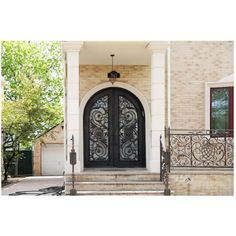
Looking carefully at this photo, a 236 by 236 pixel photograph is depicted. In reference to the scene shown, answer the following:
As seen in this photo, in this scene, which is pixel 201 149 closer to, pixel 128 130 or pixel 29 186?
pixel 128 130

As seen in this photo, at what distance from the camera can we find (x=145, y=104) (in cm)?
1139

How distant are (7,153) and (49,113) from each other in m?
3.09

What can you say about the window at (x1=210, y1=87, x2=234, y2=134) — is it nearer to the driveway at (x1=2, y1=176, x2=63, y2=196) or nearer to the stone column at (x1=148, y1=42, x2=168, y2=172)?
the stone column at (x1=148, y1=42, x2=168, y2=172)

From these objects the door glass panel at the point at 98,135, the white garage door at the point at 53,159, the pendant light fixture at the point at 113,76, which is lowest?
the white garage door at the point at 53,159

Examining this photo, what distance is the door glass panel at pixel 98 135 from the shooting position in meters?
11.4

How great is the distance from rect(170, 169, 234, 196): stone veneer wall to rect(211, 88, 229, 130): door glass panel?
70.6 inches

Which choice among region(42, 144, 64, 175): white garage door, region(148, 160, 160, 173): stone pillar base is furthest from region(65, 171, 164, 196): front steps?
region(42, 144, 64, 175): white garage door

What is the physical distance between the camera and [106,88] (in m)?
11.5

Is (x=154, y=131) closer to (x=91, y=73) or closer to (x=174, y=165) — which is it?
(x=174, y=165)

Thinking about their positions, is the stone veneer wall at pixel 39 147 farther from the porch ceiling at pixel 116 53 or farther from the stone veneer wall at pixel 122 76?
the porch ceiling at pixel 116 53

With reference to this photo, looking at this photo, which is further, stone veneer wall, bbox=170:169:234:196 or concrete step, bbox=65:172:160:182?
stone veneer wall, bbox=170:169:234:196

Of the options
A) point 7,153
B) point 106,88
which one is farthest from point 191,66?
point 7,153

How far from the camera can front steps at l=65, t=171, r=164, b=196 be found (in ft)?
27.9

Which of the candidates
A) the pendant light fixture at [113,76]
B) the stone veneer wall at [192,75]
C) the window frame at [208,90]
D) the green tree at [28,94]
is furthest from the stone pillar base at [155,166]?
the green tree at [28,94]
